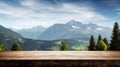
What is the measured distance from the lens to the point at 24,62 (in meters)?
6.20

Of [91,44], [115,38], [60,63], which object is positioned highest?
[60,63]

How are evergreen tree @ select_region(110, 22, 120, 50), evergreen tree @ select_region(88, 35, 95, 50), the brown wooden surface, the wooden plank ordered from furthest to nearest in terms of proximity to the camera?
Answer: evergreen tree @ select_region(88, 35, 95, 50), evergreen tree @ select_region(110, 22, 120, 50), the wooden plank, the brown wooden surface

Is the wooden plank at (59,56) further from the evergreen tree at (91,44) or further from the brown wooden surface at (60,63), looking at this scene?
the evergreen tree at (91,44)

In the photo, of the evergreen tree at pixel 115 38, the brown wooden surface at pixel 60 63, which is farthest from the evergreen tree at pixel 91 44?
the brown wooden surface at pixel 60 63

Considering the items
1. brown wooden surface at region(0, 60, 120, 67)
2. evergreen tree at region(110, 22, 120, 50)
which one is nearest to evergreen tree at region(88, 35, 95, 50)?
evergreen tree at region(110, 22, 120, 50)

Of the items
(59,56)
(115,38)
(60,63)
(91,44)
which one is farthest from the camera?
(91,44)

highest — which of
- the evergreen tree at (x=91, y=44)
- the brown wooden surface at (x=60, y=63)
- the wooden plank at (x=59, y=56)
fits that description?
the wooden plank at (x=59, y=56)

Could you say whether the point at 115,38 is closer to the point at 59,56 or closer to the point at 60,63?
the point at 59,56

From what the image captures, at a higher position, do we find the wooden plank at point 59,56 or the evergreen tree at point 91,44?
the wooden plank at point 59,56

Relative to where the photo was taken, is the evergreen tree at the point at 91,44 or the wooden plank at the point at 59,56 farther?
the evergreen tree at the point at 91,44

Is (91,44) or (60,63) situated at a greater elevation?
(60,63)

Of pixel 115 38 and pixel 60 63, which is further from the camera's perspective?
pixel 115 38

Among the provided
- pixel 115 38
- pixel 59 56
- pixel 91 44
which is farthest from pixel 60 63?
pixel 91 44

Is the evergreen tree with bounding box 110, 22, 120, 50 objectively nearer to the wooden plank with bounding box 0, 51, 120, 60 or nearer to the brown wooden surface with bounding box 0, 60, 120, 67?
the wooden plank with bounding box 0, 51, 120, 60
